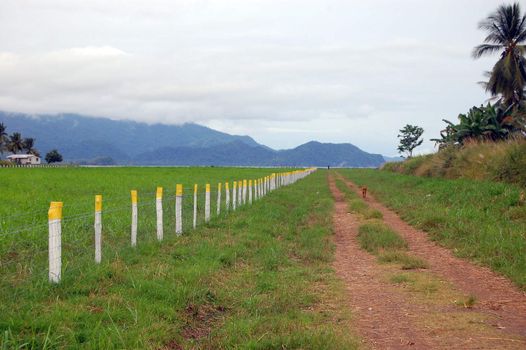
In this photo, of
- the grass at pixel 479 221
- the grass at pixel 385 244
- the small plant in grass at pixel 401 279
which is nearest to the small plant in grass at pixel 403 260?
the grass at pixel 385 244

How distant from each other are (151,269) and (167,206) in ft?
31.1

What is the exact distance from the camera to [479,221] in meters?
13.4

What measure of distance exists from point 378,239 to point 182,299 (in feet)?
20.8

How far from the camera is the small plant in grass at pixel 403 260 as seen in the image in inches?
374

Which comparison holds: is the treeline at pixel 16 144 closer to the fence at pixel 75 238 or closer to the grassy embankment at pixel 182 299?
the fence at pixel 75 238

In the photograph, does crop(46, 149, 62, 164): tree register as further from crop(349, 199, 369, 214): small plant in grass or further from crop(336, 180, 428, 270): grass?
crop(336, 180, 428, 270): grass

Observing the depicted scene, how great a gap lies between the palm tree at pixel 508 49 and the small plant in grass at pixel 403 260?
31905mm

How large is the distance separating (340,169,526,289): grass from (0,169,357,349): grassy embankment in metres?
2.84

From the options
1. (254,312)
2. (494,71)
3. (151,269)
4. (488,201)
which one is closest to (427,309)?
(254,312)

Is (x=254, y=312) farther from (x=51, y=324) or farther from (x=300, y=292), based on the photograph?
(x=51, y=324)

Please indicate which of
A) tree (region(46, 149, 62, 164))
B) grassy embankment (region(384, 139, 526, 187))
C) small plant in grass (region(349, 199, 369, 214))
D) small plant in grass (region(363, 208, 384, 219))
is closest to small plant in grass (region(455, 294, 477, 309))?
small plant in grass (region(363, 208, 384, 219))

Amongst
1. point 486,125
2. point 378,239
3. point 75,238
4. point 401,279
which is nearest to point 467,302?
point 401,279

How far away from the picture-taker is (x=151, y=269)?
8039mm

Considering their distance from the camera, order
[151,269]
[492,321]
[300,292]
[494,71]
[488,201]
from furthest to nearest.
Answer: [494,71]
[488,201]
[151,269]
[300,292]
[492,321]
